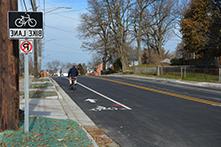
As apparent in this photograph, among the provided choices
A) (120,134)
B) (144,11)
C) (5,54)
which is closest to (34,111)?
(120,134)

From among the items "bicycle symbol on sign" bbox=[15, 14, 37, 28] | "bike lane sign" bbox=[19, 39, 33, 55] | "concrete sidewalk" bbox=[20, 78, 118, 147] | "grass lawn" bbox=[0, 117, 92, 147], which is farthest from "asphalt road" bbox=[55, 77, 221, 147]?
"bicycle symbol on sign" bbox=[15, 14, 37, 28]

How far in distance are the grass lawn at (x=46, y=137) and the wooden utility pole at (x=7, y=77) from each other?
0.30 m

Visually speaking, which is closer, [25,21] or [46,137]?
[46,137]

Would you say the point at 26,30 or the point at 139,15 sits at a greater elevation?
the point at 139,15

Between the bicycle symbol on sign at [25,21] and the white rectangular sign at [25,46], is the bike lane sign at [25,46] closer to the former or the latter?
the white rectangular sign at [25,46]

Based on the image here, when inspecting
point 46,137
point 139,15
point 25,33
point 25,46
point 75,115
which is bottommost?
point 75,115

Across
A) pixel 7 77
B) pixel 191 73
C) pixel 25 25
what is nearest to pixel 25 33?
pixel 25 25

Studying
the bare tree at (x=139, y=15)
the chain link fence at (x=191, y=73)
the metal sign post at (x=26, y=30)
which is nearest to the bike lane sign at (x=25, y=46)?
the metal sign post at (x=26, y=30)

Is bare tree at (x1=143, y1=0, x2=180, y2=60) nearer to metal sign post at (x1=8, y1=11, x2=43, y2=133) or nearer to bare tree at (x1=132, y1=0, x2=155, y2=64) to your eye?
bare tree at (x1=132, y1=0, x2=155, y2=64)

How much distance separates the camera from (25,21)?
877 centimetres

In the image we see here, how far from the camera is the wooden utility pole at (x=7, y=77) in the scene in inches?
348

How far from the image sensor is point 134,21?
237 ft

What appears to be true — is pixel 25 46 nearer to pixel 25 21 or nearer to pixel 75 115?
pixel 25 21

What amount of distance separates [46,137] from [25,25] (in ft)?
7.64
